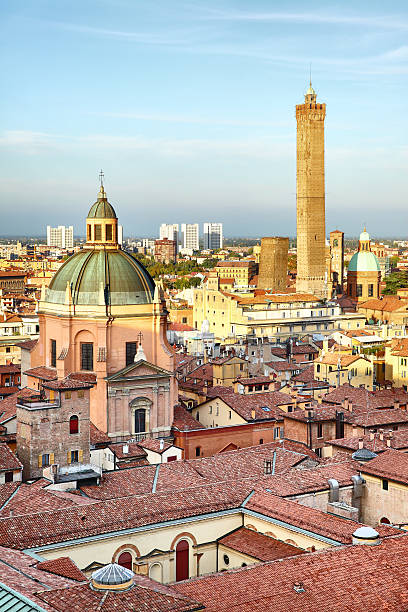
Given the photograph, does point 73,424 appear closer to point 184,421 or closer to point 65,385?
point 65,385

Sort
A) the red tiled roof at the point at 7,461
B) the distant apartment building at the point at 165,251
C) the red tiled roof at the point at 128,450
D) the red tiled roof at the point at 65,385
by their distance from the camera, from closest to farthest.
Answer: the red tiled roof at the point at 7,461 → the red tiled roof at the point at 65,385 → the red tiled roof at the point at 128,450 → the distant apartment building at the point at 165,251

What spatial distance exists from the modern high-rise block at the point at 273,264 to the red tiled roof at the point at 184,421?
68.4 metres

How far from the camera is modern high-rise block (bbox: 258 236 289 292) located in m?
101

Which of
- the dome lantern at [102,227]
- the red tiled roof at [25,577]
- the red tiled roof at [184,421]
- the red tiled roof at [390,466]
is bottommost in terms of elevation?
the red tiled roof at [184,421]

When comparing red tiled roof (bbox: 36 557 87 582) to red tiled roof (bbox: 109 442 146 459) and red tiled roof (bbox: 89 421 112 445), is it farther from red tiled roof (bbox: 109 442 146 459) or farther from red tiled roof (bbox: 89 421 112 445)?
red tiled roof (bbox: 89 421 112 445)

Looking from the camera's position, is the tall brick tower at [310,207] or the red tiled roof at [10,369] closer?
the red tiled roof at [10,369]

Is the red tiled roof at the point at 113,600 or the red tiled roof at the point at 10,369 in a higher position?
the red tiled roof at the point at 113,600

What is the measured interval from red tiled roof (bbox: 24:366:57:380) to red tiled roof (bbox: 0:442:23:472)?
254 inches

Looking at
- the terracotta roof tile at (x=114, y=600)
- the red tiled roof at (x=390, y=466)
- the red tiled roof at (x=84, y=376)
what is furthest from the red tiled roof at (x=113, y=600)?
the red tiled roof at (x=84, y=376)

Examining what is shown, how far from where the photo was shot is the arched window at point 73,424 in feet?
83.1

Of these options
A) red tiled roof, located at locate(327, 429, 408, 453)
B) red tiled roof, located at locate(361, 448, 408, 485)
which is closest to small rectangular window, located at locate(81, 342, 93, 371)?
red tiled roof, located at locate(327, 429, 408, 453)

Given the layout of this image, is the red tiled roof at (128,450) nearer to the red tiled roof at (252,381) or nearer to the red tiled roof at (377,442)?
the red tiled roof at (377,442)

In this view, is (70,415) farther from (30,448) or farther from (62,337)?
(62,337)

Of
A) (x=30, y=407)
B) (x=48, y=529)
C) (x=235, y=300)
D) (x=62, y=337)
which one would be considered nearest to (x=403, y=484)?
(x=48, y=529)
